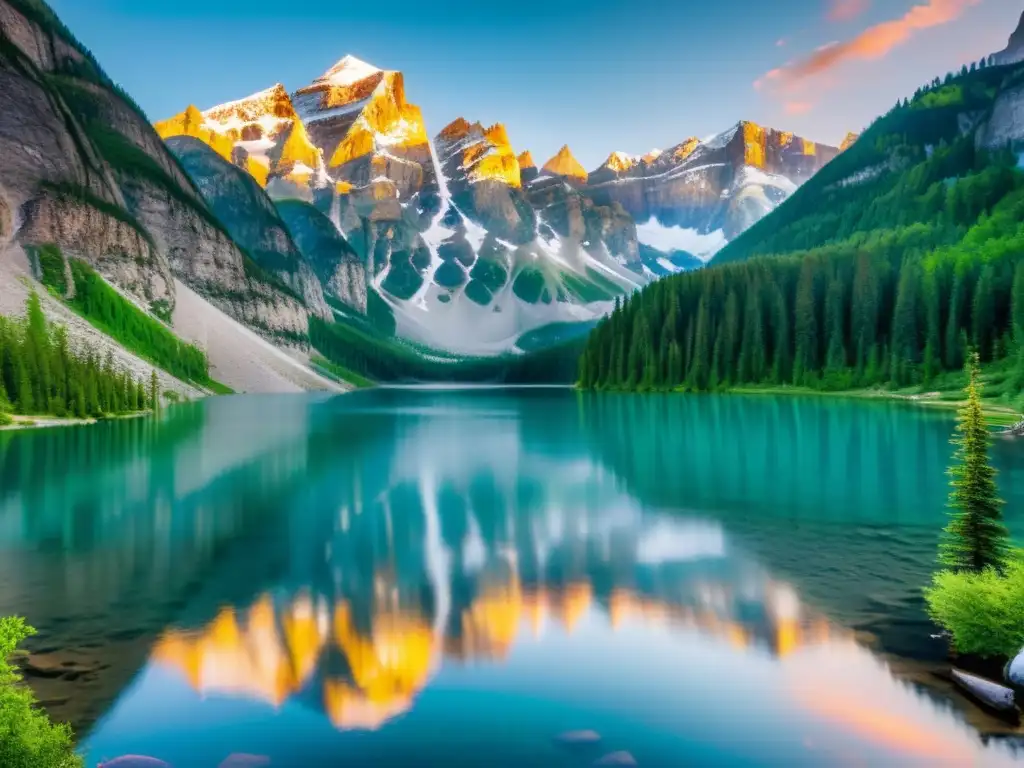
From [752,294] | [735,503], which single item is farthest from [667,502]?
[752,294]

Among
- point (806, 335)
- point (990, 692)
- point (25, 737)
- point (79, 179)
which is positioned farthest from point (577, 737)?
point (79, 179)

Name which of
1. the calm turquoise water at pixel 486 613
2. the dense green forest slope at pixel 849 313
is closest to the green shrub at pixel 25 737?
the calm turquoise water at pixel 486 613

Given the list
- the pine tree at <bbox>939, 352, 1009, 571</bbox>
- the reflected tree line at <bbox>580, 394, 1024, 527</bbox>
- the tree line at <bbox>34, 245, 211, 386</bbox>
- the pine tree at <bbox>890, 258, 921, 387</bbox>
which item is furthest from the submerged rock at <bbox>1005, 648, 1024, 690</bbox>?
the tree line at <bbox>34, 245, 211, 386</bbox>

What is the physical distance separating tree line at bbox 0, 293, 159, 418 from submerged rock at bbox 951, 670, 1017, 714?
238ft

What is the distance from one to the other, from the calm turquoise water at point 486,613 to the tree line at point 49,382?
4092cm

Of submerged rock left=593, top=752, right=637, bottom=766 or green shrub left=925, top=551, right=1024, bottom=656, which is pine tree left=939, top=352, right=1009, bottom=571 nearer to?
green shrub left=925, top=551, right=1024, bottom=656

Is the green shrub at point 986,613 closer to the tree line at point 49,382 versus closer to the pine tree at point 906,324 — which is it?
the tree line at point 49,382

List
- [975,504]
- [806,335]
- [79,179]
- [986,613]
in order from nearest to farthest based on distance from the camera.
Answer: [986,613] → [975,504] → [806,335] → [79,179]

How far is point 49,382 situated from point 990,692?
80.9 m

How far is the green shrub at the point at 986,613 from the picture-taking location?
1218 cm

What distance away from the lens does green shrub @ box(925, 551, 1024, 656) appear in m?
12.2

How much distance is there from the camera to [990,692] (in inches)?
428

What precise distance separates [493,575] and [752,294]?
129988 millimetres

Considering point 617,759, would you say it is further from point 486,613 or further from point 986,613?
point 986,613
